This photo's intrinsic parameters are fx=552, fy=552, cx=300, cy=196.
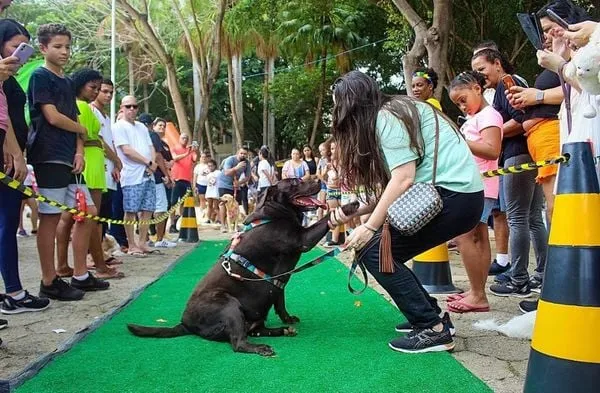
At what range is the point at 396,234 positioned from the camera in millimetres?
3125

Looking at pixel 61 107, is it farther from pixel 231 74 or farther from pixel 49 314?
pixel 231 74

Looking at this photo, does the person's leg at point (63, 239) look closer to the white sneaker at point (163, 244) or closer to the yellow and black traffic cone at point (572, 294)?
the white sneaker at point (163, 244)

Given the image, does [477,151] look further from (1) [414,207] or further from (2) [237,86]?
(2) [237,86]

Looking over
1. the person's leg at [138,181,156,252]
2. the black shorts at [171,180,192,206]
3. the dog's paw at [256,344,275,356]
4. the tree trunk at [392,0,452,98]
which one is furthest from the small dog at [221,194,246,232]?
the dog's paw at [256,344,275,356]

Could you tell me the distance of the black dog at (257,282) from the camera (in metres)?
3.42

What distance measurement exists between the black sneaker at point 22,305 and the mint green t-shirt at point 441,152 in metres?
2.91

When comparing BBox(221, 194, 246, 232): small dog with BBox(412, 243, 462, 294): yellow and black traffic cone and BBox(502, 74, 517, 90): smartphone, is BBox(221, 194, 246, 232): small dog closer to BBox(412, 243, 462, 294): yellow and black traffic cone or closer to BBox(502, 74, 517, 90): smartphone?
BBox(412, 243, 462, 294): yellow and black traffic cone

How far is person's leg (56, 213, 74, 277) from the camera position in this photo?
5089 mm

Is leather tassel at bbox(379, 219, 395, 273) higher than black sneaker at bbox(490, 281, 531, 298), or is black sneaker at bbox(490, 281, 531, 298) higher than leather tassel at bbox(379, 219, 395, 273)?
leather tassel at bbox(379, 219, 395, 273)

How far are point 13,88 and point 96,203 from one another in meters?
1.57

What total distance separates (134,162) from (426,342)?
16.8 feet

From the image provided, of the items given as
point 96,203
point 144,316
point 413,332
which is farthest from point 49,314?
point 413,332

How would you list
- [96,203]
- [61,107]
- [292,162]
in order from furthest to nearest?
1. [292,162]
2. [96,203]
3. [61,107]

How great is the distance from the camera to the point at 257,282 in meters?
3.65
